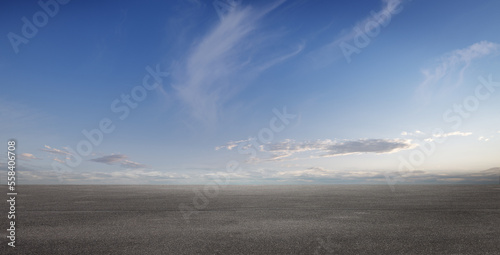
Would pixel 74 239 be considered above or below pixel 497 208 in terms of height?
above

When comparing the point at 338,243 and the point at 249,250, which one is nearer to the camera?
the point at 249,250

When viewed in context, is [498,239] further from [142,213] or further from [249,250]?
[142,213]

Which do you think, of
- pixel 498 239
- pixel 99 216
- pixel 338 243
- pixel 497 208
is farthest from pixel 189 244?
pixel 497 208

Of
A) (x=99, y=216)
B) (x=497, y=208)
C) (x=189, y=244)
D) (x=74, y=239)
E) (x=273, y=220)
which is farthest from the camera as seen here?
(x=497, y=208)

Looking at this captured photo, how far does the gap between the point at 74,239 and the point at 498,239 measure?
10505mm

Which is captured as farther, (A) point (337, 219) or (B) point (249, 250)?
(A) point (337, 219)

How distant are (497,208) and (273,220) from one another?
Answer: 10.0m

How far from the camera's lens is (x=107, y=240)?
23.6 ft

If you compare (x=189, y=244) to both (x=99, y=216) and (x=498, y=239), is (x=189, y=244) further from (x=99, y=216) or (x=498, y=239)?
(x=498, y=239)

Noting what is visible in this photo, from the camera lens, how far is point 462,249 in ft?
20.9

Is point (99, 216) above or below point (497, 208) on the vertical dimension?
above

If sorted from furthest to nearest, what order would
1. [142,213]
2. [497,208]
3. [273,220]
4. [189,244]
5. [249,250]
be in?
[497,208], [142,213], [273,220], [189,244], [249,250]

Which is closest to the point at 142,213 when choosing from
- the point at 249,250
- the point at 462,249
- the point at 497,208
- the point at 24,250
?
the point at 24,250

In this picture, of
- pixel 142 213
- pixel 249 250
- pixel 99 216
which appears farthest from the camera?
pixel 142 213
